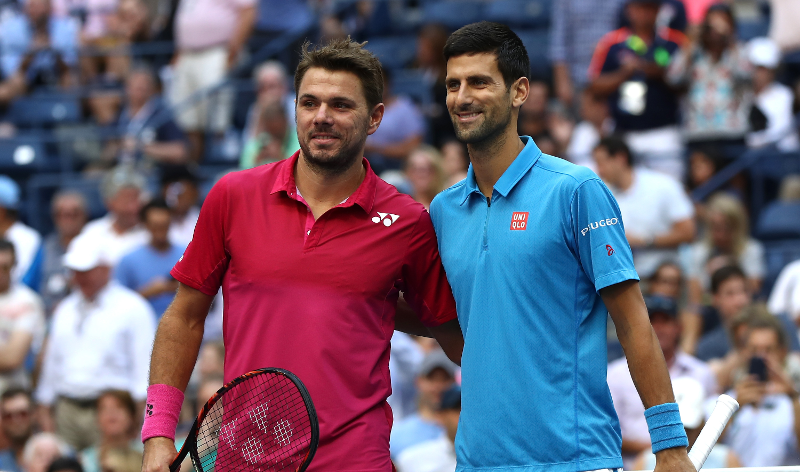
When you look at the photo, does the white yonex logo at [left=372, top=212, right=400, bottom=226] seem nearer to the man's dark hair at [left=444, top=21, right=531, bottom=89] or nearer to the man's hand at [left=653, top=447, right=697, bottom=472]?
the man's dark hair at [left=444, top=21, right=531, bottom=89]

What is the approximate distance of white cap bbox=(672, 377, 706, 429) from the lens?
19.4 feet

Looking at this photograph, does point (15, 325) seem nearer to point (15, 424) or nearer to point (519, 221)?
point (15, 424)

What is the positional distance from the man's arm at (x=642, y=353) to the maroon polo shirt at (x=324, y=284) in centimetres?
74

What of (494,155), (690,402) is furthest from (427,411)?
(494,155)

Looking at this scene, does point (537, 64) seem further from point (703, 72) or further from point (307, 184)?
point (307, 184)

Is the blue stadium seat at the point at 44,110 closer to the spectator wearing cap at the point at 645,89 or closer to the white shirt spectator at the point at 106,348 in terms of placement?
the white shirt spectator at the point at 106,348

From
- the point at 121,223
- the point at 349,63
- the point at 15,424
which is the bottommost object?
the point at 15,424

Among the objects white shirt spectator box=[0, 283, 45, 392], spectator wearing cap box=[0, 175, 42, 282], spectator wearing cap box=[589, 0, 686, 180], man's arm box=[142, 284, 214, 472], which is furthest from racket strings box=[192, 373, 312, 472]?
spectator wearing cap box=[0, 175, 42, 282]

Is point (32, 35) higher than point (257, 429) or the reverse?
higher

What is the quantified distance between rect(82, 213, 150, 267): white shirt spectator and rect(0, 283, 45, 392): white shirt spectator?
699 mm

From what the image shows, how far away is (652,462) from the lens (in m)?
6.16

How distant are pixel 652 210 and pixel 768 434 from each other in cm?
237

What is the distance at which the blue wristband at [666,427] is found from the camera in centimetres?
329

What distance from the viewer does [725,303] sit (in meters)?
7.75
